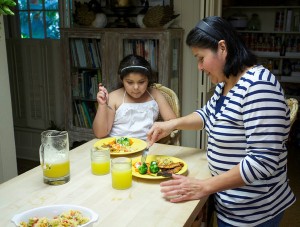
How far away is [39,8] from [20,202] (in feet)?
10.2

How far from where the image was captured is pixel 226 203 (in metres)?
1.33

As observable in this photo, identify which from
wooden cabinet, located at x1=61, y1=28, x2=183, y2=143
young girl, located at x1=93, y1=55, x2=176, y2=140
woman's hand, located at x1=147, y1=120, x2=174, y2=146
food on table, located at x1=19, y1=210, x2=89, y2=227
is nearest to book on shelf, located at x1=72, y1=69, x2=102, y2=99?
wooden cabinet, located at x1=61, y1=28, x2=183, y2=143

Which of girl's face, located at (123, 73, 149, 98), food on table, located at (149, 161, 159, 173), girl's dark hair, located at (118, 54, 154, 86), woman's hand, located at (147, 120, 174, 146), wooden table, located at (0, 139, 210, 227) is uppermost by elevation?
girl's dark hair, located at (118, 54, 154, 86)

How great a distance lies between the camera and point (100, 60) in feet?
11.2

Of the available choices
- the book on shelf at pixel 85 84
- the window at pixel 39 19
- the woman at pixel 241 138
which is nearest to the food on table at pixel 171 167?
the woman at pixel 241 138

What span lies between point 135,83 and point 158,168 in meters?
0.85

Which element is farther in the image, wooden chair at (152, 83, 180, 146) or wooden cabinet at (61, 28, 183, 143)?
wooden cabinet at (61, 28, 183, 143)

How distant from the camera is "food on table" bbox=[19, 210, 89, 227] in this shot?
1.02 m

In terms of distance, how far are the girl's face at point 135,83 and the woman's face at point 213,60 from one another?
890 mm

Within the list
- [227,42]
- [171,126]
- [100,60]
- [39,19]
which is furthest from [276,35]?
[227,42]

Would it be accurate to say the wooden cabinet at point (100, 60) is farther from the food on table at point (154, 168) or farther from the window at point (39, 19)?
the food on table at point (154, 168)

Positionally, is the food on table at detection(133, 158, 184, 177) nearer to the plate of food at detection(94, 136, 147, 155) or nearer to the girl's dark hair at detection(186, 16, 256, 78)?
the plate of food at detection(94, 136, 147, 155)

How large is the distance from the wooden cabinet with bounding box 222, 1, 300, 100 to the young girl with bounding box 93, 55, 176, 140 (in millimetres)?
2958

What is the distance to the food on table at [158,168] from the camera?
1423 millimetres
